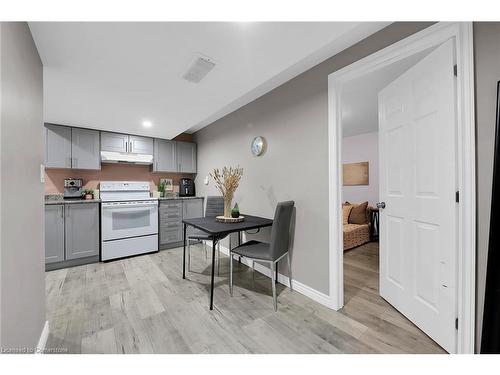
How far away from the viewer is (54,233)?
278cm

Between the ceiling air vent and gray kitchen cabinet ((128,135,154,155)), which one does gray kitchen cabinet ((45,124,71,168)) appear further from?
the ceiling air vent

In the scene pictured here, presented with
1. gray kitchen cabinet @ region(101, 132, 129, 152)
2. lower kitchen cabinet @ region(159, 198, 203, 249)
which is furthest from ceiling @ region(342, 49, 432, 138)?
gray kitchen cabinet @ region(101, 132, 129, 152)

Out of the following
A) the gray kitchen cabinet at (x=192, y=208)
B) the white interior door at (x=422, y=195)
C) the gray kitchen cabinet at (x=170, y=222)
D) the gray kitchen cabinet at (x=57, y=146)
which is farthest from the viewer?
the gray kitchen cabinet at (x=192, y=208)

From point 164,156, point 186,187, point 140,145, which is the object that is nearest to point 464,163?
point 186,187

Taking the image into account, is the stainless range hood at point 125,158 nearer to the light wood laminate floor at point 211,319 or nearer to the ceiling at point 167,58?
the ceiling at point 167,58

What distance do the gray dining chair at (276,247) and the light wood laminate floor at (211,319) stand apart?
0.81ft

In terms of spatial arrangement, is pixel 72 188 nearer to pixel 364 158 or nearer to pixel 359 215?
pixel 359 215

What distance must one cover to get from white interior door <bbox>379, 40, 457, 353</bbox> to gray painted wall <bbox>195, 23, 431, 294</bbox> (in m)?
0.44

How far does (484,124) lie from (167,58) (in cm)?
212

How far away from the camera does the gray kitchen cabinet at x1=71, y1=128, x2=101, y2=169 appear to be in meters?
3.21

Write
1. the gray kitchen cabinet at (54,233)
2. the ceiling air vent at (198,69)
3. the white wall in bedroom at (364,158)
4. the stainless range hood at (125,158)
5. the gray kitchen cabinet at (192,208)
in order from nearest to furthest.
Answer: the ceiling air vent at (198,69)
the gray kitchen cabinet at (54,233)
the stainless range hood at (125,158)
the gray kitchen cabinet at (192,208)
the white wall in bedroom at (364,158)

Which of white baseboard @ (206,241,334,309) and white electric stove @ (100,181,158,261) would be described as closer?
white baseboard @ (206,241,334,309)

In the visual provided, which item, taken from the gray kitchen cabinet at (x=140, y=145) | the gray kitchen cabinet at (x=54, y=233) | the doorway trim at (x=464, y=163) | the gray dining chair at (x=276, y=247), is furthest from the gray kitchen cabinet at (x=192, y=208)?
the doorway trim at (x=464, y=163)

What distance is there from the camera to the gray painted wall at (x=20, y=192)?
851mm
